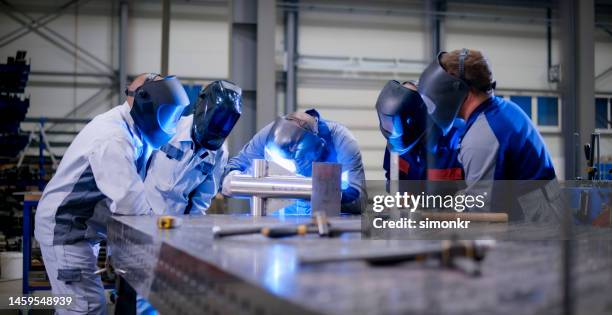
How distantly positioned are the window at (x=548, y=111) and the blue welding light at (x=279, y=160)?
26.6 feet

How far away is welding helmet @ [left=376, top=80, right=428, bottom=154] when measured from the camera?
2176mm

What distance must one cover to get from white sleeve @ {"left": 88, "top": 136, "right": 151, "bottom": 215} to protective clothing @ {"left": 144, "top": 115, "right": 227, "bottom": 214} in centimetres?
48

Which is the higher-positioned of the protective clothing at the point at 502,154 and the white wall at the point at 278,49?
the white wall at the point at 278,49

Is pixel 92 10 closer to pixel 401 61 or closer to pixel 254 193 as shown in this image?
pixel 401 61

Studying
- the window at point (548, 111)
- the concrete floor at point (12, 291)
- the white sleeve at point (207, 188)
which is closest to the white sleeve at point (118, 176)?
the white sleeve at point (207, 188)

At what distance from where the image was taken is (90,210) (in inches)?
91.0

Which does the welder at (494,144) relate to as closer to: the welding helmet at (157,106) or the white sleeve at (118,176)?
the welding helmet at (157,106)

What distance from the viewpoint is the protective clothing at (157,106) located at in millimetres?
2197

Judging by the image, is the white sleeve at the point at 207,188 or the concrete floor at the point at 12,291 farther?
the concrete floor at the point at 12,291

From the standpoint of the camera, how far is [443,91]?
1965mm

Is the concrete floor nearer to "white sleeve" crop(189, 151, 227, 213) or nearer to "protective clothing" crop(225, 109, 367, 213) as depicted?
"white sleeve" crop(189, 151, 227, 213)

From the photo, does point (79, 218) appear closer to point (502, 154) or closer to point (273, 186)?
point (273, 186)

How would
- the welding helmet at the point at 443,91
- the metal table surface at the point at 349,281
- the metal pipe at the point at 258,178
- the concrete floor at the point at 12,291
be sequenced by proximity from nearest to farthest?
the metal table surface at the point at 349,281 → the welding helmet at the point at 443,91 → the metal pipe at the point at 258,178 → the concrete floor at the point at 12,291

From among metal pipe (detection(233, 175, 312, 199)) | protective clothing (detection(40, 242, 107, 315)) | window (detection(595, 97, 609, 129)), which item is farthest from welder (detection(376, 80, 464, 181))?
window (detection(595, 97, 609, 129))
